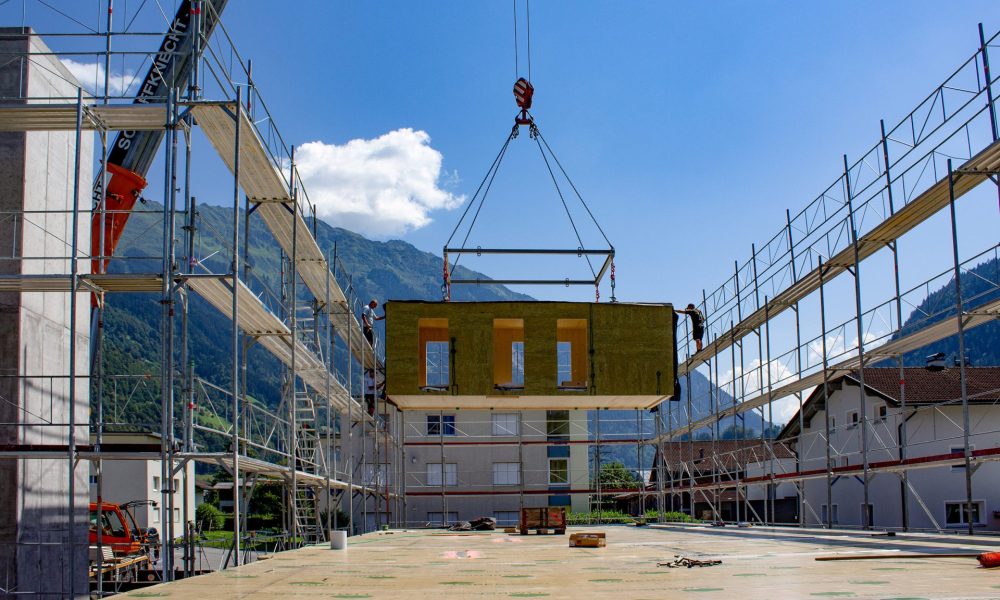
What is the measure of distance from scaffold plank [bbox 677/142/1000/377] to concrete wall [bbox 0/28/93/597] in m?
17.3

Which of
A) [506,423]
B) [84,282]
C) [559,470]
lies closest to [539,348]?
[84,282]

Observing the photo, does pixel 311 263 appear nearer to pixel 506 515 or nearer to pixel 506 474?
pixel 506 515

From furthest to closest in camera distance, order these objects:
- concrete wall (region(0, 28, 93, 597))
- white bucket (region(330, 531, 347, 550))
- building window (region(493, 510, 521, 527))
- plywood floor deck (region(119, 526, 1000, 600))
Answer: building window (region(493, 510, 521, 527)) < white bucket (region(330, 531, 347, 550)) < concrete wall (region(0, 28, 93, 597)) < plywood floor deck (region(119, 526, 1000, 600))

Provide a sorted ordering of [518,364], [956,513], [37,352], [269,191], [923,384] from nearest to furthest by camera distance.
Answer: [37,352], [269,191], [956,513], [923,384], [518,364]

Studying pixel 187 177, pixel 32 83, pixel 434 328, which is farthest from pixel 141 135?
pixel 434 328

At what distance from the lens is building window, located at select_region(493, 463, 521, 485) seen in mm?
51375

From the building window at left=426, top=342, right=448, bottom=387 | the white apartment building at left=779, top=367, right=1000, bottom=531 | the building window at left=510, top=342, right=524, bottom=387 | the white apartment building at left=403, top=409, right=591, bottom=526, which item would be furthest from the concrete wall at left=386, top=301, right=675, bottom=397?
the white apartment building at left=403, top=409, right=591, bottom=526

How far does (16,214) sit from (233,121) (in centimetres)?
399

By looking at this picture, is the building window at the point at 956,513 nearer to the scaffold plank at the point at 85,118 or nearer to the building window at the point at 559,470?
the building window at the point at 559,470

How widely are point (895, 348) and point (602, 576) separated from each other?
13.9 metres

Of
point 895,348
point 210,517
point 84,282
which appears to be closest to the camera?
point 84,282

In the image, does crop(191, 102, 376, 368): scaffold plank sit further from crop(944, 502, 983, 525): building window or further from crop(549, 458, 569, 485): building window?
crop(549, 458, 569, 485): building window

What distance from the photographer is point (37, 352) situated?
16.2 metres

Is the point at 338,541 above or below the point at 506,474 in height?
above
